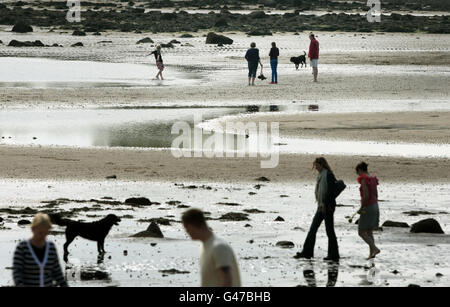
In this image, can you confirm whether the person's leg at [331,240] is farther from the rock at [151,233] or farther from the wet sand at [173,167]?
the wet sand at [173,167]

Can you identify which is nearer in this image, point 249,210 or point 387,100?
point 249,210

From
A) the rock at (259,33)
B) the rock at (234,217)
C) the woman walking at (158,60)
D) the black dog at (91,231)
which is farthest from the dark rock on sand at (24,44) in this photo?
the black dog at (91,231)

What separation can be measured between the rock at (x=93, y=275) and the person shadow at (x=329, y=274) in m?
2.68

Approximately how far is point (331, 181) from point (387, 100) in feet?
86.5

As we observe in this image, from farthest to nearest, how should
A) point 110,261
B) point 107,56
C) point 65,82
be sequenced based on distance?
point 107,56 < point 65,82 < point 110,261

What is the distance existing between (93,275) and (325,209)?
3519 mm

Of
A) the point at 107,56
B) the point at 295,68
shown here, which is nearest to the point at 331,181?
the point at 295,68

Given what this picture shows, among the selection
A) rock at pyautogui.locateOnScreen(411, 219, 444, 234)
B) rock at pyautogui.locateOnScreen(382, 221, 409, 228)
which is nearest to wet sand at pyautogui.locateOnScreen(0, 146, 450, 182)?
rock at pyautogui.locateOnScreen(382, 221, 409, 228)

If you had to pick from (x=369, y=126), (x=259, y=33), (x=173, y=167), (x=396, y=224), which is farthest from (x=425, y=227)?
(x=259, y=33)

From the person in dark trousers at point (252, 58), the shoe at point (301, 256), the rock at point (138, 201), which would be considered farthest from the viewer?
the person in dark trousers at point (252, 58)

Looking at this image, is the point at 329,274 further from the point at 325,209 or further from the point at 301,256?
the point at 325,209

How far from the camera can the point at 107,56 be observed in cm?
6556

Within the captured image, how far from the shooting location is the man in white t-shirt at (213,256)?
31.4 feet
